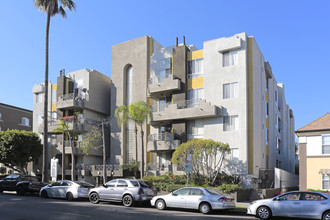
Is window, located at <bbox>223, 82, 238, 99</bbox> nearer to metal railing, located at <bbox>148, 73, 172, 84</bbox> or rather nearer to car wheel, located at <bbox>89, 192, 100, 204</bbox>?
metal railing, located at <bbox>148, 73, 172, 84</bbox>

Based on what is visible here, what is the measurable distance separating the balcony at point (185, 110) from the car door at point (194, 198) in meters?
13.0

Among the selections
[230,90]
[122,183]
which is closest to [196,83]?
[230,90]

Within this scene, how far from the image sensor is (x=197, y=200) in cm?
1731

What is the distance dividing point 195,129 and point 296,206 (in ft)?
58.2

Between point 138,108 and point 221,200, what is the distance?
16.3m

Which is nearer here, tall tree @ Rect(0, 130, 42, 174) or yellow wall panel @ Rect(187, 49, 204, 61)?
yellow wall panel @ Rect(187, 49, 204, 61)

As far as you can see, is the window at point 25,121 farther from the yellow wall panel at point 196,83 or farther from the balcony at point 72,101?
the yellow wall panel at point 196,83

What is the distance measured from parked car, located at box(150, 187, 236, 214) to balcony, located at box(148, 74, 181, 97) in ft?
52.3

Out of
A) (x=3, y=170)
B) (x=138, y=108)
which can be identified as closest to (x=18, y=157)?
(x=3, y=170)

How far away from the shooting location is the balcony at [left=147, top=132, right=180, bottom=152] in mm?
31575

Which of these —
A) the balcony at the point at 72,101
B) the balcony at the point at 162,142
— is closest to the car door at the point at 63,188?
the balcony at the point at 162,142

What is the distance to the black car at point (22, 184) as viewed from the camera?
Answer: 25453 millimetres

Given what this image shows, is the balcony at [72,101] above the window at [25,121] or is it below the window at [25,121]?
above

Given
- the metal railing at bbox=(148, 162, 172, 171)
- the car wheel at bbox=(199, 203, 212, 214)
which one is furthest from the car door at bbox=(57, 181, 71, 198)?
the metal railing at bbox=(148, 162, 172, 171)
